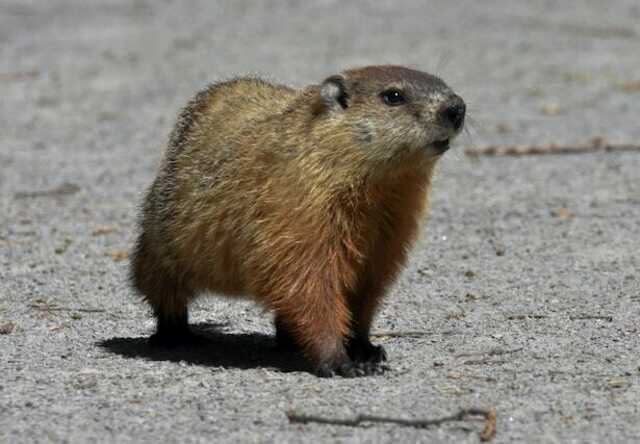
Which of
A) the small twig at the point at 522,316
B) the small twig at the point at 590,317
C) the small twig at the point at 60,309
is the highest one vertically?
the small twig at the point at 590,317

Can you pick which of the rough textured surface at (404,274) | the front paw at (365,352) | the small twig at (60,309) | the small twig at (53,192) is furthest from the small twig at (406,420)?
the small twig at (53,192)

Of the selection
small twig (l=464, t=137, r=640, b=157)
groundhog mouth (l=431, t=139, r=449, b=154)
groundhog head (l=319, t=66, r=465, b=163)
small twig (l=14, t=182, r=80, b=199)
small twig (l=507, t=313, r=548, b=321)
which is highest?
groundhog head (l=319, t=66, r=465, b=163)

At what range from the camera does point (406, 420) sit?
5562mm

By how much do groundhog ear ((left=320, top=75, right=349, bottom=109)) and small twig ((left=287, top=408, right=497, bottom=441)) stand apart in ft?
5.52

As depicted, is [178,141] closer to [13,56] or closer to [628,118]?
[628,118]

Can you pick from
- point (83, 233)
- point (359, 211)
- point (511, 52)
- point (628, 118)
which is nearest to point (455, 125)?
point (359, 211)

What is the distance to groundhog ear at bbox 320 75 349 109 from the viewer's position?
6.68 m

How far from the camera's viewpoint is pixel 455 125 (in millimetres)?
6473

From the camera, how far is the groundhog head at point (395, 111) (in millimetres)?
6445

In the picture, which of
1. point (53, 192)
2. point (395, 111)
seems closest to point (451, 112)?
point (395, 111)

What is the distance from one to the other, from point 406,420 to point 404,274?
3242mm

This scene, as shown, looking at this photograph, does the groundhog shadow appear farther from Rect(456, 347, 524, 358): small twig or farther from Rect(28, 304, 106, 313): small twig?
Rect(456, 347, 524, 358): small twig

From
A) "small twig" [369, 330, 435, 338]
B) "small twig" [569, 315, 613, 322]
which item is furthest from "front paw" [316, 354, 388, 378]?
"small twig" [569, 315, 613, 322]

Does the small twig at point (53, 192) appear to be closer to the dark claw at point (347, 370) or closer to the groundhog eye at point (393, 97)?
the groundhog eye at point (393, 97)
